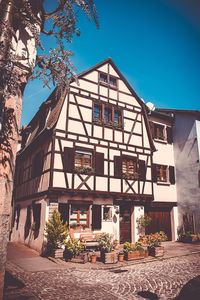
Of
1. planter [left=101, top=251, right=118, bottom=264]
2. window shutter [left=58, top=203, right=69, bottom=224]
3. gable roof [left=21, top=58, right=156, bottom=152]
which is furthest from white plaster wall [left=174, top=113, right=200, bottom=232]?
window shutter [left=58, top=203, right=69, bottom=224]

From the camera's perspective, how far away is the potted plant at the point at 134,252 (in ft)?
33.2

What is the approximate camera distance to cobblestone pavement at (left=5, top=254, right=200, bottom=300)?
6.06 metres

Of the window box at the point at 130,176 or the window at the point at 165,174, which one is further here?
the window at the point at 165,174

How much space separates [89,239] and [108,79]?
9808 millimetres

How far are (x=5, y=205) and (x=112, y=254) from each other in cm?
724

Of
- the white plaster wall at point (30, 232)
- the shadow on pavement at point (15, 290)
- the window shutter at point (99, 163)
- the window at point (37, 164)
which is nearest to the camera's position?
the shadow on pavement at point (15, 290)

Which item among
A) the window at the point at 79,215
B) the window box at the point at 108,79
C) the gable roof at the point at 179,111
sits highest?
the window box at the point at 108,79

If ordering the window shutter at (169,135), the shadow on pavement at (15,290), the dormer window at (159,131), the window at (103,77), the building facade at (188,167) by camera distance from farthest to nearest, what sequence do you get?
the window shutter at (169,135), the dormer window at (159,131), the building facade at (188,167), the window at (103,77), the shadow on pavement at (15,290)

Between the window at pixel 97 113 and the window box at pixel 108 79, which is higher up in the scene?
the window box at pixel 108 79

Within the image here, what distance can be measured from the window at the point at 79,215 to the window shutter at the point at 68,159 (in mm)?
2053

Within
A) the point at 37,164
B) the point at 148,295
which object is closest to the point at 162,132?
the point at 37,164

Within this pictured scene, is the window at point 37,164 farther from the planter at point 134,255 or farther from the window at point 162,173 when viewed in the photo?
the window at point 162,173

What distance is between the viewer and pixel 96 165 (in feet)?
42.8

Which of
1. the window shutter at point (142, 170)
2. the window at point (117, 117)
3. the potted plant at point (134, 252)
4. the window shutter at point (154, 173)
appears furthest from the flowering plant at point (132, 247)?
the window at point (117, 117)
